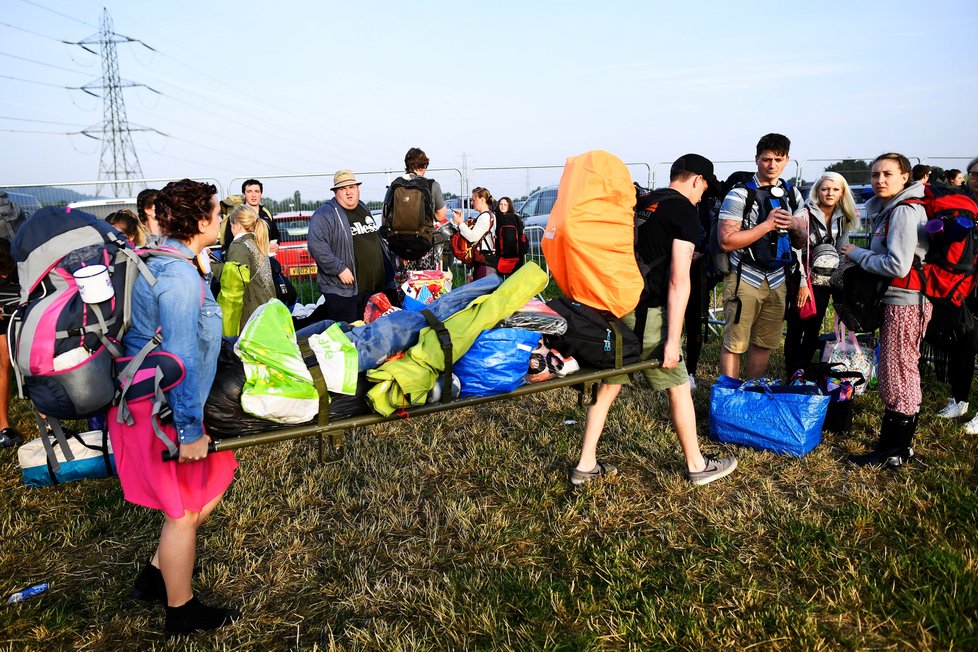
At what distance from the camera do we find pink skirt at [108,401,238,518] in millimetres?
2537

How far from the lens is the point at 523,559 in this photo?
333cm

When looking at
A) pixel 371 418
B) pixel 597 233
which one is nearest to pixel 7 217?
pixel 371 418

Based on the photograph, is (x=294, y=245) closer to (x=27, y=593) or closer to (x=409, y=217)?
(x=409, y=217)

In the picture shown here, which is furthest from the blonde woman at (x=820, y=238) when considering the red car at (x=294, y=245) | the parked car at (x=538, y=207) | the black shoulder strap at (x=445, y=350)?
the parked car at (x=538, y=207)

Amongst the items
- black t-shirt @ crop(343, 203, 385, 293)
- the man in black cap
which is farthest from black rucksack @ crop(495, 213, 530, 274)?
the man in black cap

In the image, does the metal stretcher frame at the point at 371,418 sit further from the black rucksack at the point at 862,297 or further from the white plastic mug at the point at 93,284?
the black rucksack at the point at 862,297

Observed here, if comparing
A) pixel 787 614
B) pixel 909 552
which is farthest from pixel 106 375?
pixel 909 552

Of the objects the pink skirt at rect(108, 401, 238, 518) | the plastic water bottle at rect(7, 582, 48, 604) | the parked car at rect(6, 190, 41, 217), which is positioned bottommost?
the plastic water bottle at rect(7, 582, 48, 604)

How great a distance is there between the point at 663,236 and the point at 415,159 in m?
4.11

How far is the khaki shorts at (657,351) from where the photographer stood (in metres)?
3.74

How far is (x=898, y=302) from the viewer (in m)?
4.15

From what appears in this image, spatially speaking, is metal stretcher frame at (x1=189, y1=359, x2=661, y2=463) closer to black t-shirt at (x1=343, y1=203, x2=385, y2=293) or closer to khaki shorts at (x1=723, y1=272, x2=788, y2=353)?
khaki shorts at (x1=723, y1=272, x2=788, y2=353)

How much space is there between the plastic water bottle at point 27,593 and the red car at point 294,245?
7632 mm

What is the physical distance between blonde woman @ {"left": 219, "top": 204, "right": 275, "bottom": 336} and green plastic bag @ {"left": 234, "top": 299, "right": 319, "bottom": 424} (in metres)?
3.27
